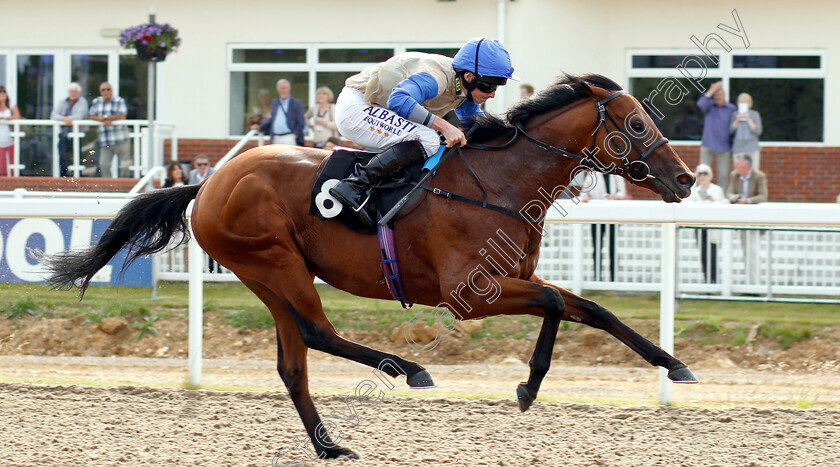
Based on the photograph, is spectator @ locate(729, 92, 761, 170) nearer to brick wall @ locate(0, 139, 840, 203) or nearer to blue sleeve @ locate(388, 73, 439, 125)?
brick wall @ locate(0, 139, 840, 203)

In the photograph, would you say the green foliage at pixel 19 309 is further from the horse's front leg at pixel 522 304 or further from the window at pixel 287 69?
the window at pixel 287 69

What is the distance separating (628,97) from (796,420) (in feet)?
6.18

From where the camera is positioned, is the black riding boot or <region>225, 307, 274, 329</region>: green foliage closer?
the black riding boot

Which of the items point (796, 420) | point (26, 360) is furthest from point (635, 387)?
point (26, 360)

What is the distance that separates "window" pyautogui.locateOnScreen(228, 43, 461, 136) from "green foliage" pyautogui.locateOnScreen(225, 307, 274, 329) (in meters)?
4.45

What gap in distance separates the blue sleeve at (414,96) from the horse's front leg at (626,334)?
2.98 feet

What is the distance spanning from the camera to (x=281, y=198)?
14.0ft

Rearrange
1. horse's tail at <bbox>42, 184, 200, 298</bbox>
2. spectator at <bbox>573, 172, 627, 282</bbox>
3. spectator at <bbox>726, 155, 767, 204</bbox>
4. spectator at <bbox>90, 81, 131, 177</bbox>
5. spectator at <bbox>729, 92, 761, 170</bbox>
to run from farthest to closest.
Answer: spectator at <bbox>90, 81, 131, 177</bbox> < spectator at <bbox>729, 92, 761, 170</bbox> < spectator at <bbox>726, 155, 767, 204</bbox> < spectator at <bbox>573, 172, 627, 282</bbox> < horse's tail at <bbox>42, 184, 200, 298</bbox>

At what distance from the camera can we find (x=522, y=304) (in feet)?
12.6

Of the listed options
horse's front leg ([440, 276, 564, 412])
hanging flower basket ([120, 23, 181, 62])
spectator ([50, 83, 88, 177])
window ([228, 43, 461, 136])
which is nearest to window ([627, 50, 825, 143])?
window ([228, 43, 461, 136])

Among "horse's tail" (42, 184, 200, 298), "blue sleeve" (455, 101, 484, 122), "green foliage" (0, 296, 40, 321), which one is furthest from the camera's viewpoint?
"green foliage" (0, 296, 40, 321)

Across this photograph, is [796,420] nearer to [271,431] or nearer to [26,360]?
[271,431]

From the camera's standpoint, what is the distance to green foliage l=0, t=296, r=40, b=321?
19.7 feet

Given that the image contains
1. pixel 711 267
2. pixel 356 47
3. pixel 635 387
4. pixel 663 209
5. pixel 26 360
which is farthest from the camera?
pixel 356 47
